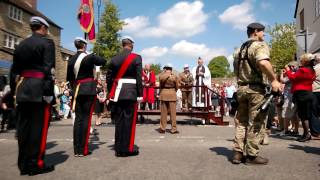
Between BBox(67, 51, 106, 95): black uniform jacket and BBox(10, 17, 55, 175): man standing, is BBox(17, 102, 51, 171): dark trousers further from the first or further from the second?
BBox(67, 51, 106, 95): black uniform jacket

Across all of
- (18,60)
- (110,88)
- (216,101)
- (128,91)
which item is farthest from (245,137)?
(216,101)

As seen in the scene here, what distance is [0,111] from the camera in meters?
10.3

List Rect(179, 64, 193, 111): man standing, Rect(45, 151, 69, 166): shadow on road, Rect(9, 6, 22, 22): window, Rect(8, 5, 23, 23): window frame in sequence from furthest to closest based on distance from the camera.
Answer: Rect(9, 6, 22, 22): window < Rect(8, 5, 23, 23): window frame < Rect(179, 64, 193, 111): man standing < Rect(45, 151, 69, 166): shadow on road

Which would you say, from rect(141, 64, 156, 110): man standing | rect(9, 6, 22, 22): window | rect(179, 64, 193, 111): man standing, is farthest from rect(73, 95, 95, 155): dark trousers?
rect(9, 6, 22, 22): window

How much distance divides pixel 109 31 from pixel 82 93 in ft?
128

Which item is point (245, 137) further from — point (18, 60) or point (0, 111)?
point (0, 111)

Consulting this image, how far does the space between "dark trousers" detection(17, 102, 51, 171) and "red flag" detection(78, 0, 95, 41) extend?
20.1ft

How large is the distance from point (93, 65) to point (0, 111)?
18.0 feet

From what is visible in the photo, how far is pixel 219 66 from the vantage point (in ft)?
360

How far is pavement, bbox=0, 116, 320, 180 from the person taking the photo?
4.55m

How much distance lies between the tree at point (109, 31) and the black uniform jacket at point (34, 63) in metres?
39.0

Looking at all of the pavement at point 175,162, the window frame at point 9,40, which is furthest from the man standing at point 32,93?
the window frame at point 9,40

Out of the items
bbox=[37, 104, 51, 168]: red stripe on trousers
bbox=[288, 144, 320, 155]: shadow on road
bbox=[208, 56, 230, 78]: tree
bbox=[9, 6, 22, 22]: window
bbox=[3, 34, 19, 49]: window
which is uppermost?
bbox=[208, 56, 230, 78]: tree

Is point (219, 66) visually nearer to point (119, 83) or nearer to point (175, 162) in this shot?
point (119, 83)
